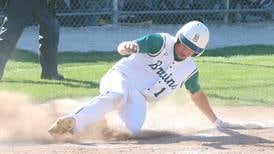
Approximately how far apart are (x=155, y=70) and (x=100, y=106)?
71 centimetres

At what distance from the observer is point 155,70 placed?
6266mm

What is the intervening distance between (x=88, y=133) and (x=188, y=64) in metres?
1.03

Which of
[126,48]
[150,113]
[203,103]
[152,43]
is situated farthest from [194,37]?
[150,113]

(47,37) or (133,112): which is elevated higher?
(133,112)

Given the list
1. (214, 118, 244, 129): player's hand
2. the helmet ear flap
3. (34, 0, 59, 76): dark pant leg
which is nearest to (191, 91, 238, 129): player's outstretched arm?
(214, 118, 244, 129): player's hand

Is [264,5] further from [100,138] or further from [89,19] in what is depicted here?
[100,138]

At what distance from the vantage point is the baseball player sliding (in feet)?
19.4

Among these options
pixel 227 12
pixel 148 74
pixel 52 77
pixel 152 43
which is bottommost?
pixel 227 12

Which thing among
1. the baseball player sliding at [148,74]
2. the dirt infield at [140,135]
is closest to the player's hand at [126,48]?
the baseball player sliding at [148,74]

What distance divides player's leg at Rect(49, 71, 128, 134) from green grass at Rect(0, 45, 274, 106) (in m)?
2.07

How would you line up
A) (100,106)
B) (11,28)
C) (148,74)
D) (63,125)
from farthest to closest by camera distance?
1. (11,28)
2. (148,74)
3. (100,106)
4. (63,125)

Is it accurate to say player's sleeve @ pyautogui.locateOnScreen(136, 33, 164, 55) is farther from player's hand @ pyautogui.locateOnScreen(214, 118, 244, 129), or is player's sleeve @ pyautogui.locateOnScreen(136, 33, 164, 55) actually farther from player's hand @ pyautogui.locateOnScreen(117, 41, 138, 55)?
player's hand @ pyautogui.locateOnScreen(214, 118, 244, 129)

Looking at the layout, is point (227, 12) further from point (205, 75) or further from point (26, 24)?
point (26, 24)

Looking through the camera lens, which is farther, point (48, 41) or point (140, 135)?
point (48, 41)
